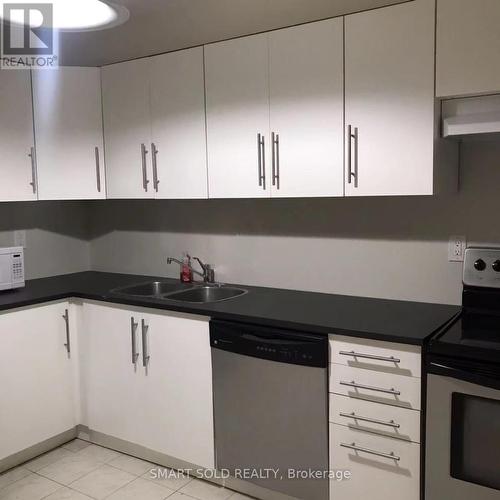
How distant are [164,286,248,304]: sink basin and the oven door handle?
1.33 meters

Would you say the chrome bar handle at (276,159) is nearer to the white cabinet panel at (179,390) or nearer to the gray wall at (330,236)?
the gray wall at (330,236)

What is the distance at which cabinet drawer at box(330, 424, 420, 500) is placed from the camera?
81.4 inches

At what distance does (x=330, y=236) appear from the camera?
2.80m

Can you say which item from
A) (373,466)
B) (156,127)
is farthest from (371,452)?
(156,127)

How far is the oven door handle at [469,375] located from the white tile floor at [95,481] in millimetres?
1216

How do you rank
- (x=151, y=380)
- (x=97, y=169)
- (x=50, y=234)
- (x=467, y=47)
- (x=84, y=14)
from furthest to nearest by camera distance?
(x=50, y=234)
(x=97, y=169)
(x=151, y=380)
(x=84, y=14)
(x=467, y=47)

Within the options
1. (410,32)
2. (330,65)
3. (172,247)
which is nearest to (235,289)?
(172,247)

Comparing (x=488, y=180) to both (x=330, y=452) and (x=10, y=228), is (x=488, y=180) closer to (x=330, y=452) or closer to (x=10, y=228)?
(x=330, y=452)

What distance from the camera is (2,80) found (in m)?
2.94

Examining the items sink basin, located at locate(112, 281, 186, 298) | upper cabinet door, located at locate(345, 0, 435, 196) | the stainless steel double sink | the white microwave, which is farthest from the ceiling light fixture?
sink basin, located at locate(112, 281, 186, 298)

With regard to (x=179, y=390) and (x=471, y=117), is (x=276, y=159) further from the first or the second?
(x=179, y=390)

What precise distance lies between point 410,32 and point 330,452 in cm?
176

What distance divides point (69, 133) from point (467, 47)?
2216mm

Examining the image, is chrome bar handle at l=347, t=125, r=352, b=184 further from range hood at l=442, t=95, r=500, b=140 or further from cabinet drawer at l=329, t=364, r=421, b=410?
cabinet drawer at l=329, t=364, r=421, b=410
